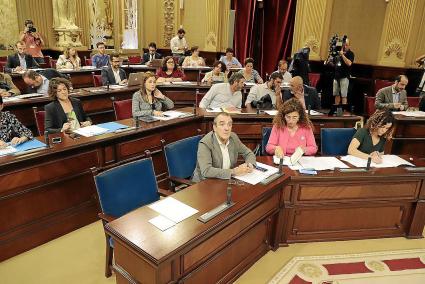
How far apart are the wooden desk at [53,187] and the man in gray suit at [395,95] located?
3.67 m

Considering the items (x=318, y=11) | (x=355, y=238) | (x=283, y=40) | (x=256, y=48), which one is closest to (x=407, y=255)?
(x=355, y=238)

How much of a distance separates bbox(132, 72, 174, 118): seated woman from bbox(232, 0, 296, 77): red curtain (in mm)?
5564

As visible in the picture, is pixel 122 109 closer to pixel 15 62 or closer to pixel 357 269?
pixel 357 269

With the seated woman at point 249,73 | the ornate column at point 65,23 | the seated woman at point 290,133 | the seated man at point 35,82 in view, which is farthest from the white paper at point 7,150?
the ornate column at point 65,23

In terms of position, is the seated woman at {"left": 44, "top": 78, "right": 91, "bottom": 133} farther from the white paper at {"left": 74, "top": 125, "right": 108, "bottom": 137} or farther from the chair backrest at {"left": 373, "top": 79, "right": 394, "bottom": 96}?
the chair backrest at {"left": 373, "top": 79, "right": 394, "bottom": 96}

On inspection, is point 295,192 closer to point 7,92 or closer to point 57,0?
point 7,92

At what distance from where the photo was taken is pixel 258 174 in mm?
2639

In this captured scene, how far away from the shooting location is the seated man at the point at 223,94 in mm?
4809

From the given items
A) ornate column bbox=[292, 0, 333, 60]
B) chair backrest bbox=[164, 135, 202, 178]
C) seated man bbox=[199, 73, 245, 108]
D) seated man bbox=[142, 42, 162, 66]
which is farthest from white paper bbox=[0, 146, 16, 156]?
ornate column bbox=[292, 0, 333, 60]

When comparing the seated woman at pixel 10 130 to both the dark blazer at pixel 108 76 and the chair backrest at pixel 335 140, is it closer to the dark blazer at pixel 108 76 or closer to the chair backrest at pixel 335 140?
the chair backrest at pixel 335 140

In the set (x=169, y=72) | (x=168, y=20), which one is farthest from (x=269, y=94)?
(x=168, y=20)

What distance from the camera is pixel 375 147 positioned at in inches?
129

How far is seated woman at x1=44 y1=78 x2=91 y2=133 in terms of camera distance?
343cm

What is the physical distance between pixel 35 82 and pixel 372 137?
4.39 metres
